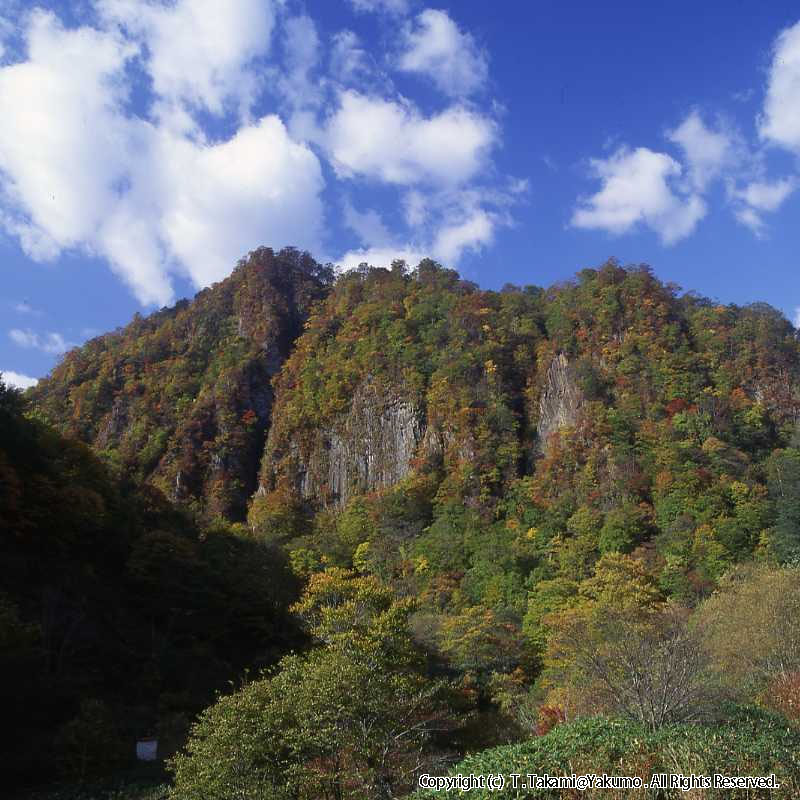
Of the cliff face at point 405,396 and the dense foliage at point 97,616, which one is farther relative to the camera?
the cliff face at point 405,396

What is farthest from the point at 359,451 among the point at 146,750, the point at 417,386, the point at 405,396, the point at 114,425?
the point at 146,750

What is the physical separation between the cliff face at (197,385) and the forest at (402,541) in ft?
1.17

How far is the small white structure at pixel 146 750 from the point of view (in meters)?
15.1

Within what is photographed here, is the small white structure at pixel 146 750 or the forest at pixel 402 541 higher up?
the forest at pixel 402 541

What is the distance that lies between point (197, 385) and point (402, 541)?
36813 millimetres

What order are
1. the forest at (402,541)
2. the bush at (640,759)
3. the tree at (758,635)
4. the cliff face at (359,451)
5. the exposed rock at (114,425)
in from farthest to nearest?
the exposed rock at (114,425), the cliff face at (359,451), the tree at (758,635), the forest at (402,541), the bush at (640,759)

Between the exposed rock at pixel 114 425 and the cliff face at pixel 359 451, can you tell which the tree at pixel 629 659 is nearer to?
the cliff face at pixel 359 451

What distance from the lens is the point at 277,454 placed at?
228 ft

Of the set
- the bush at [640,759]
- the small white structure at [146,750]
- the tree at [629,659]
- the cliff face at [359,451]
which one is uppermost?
the cliff face at [359,451]

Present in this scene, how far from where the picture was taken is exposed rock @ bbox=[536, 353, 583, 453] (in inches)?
2318

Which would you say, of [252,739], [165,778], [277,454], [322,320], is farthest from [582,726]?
[322,320]

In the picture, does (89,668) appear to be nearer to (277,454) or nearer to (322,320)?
(277,454)

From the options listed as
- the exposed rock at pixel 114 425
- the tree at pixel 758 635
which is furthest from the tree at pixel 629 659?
the exposed rock at pixel 114 425

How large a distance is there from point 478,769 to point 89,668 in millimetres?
17329
